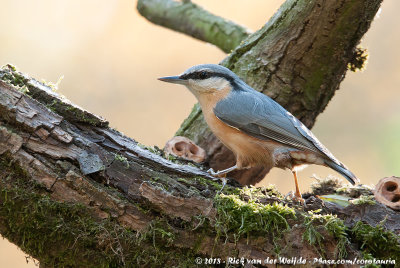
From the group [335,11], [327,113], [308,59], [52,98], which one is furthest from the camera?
[327,113]

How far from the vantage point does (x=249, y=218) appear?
2.39m

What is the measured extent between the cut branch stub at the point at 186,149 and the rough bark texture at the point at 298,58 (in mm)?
161

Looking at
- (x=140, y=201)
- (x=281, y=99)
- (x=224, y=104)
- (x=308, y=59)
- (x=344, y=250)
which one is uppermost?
(x=308, y=59)

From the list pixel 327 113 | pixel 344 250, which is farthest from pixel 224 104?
pixel 327 113

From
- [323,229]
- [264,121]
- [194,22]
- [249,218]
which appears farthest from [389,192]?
[194,22]

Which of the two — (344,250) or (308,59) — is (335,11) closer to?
(308,59)

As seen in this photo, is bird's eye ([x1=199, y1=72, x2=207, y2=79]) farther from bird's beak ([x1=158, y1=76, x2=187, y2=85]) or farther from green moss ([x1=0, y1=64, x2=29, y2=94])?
green moss ([x1=0, y1=64, x2=29, y2=94])

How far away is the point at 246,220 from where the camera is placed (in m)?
2.38

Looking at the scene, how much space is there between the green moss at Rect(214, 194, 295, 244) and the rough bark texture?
1498 mm

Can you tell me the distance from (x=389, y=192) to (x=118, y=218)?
172cm

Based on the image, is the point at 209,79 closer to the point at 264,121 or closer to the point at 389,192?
the point at 264,121

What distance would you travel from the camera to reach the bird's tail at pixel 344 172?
10.3ft

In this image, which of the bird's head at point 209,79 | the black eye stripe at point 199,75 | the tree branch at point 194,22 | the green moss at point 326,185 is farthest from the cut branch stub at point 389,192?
the tree branch at point 194,22

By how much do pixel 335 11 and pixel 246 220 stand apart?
1.96m
